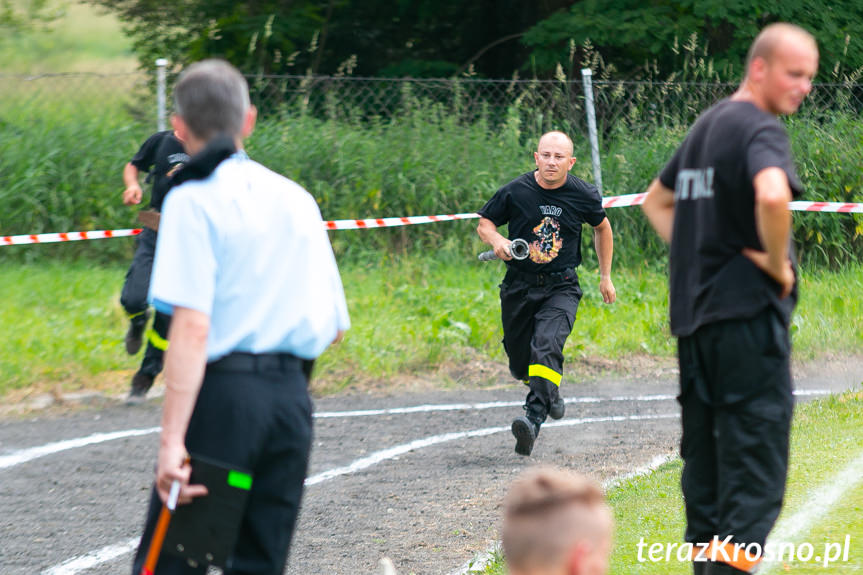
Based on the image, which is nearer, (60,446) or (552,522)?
(552,522)

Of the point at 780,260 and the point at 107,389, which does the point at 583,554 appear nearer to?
the point at 780,260

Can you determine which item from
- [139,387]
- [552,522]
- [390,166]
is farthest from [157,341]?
[552,522]

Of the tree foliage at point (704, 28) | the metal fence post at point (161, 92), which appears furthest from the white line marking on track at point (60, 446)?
the tree foliage at point (704, 28)

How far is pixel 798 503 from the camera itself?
502 cm

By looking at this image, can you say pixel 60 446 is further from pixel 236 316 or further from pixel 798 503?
pixel 236 316

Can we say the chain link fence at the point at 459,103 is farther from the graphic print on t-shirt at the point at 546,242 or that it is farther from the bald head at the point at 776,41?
the bald head at the point at 776,41

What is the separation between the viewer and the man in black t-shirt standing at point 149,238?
7.73m

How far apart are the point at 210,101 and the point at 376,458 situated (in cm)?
412

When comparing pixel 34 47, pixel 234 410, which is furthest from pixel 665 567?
pixel 34 47

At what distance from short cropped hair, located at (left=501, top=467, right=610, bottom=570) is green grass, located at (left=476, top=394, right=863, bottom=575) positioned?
2.21 meters

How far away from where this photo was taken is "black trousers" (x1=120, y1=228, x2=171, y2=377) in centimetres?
780

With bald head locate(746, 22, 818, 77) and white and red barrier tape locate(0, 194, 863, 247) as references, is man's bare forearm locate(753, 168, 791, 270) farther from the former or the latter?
white and red barrier tape locate(0, 194, 863, 247)

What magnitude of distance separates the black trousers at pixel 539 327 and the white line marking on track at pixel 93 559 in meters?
2.54

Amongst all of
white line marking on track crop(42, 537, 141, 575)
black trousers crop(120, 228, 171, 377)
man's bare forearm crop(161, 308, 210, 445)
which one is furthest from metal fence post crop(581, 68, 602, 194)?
man's bare forearm crop(161, 308, 210, 445)
